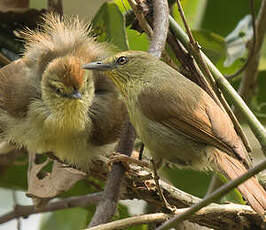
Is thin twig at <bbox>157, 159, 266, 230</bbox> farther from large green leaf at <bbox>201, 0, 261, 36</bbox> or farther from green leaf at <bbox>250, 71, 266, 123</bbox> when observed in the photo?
large green leaf at <bbox>201, 0, 261, 36</bbox>

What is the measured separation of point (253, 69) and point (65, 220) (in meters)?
1.60

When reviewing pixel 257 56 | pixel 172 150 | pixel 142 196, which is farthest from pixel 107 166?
pixel 257 56

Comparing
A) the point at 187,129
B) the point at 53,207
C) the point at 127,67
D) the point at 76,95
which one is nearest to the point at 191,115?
the point at 187,129

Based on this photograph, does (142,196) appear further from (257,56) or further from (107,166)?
(257,56)

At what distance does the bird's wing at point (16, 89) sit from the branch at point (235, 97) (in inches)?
35.6

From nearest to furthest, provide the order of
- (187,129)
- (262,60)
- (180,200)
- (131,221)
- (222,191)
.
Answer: (222,191) → (131,221) → (187,129) → (180,200) → (262,60)

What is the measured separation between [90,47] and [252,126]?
3.84 feet

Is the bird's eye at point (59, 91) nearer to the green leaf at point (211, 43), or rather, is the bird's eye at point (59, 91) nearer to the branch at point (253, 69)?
the green leaf at point (211, 43)

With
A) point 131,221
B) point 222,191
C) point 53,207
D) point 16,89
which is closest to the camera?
point 222,191

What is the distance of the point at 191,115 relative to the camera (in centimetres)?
271

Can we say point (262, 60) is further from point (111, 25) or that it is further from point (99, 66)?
point (99, 66)

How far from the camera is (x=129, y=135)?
282cm

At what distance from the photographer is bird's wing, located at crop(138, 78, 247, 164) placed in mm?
2684

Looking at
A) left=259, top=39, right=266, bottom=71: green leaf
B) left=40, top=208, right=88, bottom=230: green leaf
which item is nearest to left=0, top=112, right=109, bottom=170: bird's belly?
left=40, top=208, right=88, bottom=230: green leaf
